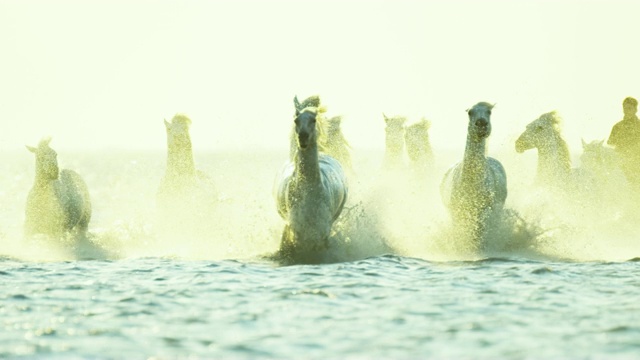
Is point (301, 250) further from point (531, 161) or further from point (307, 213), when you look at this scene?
point (531, 161)

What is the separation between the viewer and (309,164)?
1359 cm

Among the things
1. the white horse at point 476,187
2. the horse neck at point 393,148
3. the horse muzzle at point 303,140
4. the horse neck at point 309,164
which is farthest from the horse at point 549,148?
the horse muzzle at point 303,140

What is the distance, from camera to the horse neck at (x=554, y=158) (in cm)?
1908

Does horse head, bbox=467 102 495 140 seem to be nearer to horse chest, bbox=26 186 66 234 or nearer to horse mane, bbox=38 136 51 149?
horse chest, bbox=26 186 66 234

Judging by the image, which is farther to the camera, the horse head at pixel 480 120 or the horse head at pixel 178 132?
the horse head at pixel 178 132

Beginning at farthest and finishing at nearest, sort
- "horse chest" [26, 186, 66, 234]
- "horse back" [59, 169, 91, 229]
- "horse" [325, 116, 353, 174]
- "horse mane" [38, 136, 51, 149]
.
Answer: "horse" [325, 116, 353, 174], "horse back" [59, 169, 91, 229], "horse mane" [38, 136, 51, 149], "horse chest" [26, 186, 66, 234]

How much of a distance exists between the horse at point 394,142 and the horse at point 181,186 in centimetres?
719

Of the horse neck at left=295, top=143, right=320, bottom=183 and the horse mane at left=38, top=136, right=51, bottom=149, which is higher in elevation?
the horse mane at left=38, top=136, right=51, bottom=149

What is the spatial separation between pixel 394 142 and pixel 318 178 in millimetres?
12380

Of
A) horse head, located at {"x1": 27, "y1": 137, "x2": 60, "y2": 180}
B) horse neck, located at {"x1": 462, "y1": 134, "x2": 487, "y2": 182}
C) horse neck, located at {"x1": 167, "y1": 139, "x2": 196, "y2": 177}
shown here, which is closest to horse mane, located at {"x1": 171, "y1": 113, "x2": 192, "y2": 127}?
horse neck, located at {"x1": 167, "y1": 139, "x2": 196, "y2": 177}

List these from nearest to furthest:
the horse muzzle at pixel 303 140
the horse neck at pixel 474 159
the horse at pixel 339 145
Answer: the horse muzzle at pixel 303 140 → the horse neck at pixel 474 159 → the horse at pixel 339 145

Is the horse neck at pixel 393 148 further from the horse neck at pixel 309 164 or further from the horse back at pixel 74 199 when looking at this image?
the horse neck at pixel 309 164

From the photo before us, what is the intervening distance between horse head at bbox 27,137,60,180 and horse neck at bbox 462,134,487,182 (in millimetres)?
7519

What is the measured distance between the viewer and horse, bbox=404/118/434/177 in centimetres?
2525
